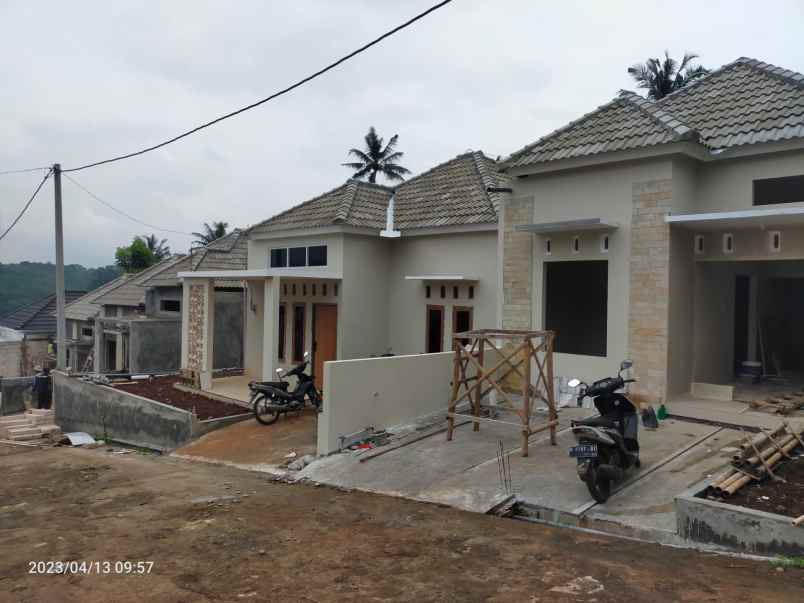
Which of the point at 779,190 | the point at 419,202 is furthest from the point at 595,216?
the point at 419,202

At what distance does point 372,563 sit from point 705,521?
3126 mm

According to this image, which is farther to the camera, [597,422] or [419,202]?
[419,202]

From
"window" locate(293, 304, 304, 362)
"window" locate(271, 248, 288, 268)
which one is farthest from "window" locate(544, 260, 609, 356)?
"window" locate(271, 248, 288, 268)

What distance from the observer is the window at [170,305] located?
25203 mm

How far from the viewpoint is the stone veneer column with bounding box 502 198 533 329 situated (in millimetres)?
12094

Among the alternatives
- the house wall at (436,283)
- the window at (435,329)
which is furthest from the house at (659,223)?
the window at (435,329)

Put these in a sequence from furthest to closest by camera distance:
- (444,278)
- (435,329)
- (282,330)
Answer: (282,330), (435,329), (444,278)

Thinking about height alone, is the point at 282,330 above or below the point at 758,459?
above

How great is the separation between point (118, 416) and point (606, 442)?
12.2m

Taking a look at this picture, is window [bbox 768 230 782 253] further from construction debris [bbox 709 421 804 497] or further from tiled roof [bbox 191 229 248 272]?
tiled roof [bbox 191 229 248 272]

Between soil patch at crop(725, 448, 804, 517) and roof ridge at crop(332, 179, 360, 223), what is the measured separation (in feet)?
35.2

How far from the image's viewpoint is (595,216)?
11.1 meters

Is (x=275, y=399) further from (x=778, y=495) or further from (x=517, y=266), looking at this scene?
(x=778, y=495)

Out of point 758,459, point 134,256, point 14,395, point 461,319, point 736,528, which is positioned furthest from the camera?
point 134,256
